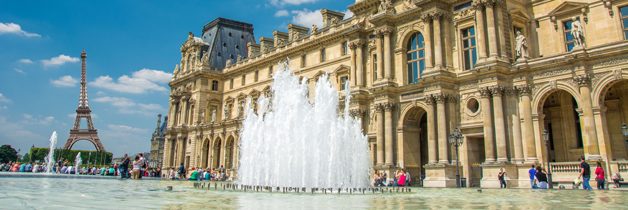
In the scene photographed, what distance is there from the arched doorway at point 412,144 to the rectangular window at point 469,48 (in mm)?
4124

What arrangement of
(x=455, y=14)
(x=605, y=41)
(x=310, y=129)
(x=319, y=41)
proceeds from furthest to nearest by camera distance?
1. (x=319, y=41)
2. (x=455, y=14)
3. (x=605, y=41)
4. (x=310, y=129)

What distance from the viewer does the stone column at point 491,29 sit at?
25.5 m

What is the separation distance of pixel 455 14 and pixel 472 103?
19.0ft

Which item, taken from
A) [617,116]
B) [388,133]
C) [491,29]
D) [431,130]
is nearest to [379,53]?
[388,133]

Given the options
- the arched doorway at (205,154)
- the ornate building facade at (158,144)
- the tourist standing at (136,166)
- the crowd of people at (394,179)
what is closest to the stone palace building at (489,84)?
the crowd of people at (394,179)

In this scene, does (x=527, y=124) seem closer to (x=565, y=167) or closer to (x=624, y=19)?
(x=565, y=167)

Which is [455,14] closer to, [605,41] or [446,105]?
[446,105]

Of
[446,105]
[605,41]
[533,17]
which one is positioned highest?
[533,17]

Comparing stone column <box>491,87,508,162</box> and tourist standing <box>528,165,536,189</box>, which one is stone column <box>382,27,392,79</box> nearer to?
stone column <box>491,87,508,162</box>

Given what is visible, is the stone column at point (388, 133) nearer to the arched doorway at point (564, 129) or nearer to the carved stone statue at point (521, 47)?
the carved stone statue at point (521, 47)

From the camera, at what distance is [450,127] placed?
88.0 ft

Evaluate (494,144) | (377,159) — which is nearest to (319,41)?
(377,159)

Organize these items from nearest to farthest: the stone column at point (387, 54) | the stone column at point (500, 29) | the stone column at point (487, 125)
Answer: the stone column at point (487, 125)
the stone column at point (500, 29)
the stone column at point (387, 54)

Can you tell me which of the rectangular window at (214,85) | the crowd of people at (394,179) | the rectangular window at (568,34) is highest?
the rectangular window at (214,85)
